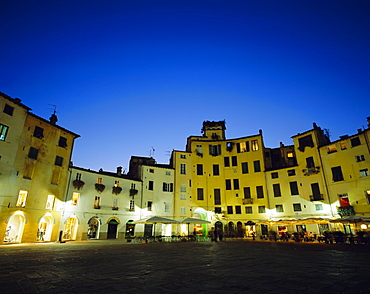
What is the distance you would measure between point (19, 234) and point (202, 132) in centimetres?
3610

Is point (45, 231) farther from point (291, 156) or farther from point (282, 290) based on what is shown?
point (291, 156)

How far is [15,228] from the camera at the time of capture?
922 inches

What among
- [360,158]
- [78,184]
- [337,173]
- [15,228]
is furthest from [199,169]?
[15,228]

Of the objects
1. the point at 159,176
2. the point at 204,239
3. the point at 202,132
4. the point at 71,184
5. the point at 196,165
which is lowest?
the point at 204,239

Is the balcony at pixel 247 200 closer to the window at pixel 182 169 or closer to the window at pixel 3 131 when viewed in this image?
the window at pixel 182 169

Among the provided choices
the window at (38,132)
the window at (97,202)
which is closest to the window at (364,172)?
the window at (97,202)

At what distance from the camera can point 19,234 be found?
22.5 m

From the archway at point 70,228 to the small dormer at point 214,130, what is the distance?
93.6 ft

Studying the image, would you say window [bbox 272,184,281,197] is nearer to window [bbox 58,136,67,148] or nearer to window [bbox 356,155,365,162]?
window [bbox 356,155,365,162]

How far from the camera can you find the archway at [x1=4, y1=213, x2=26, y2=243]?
73.6 feet

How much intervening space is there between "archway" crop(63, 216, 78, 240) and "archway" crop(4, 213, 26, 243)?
5188 mm

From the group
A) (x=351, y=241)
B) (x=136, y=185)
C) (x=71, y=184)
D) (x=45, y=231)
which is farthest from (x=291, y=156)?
(x=45, y=231)

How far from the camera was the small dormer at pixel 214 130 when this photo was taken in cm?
4700

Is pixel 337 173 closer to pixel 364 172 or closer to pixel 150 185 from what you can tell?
pixel 364 172
